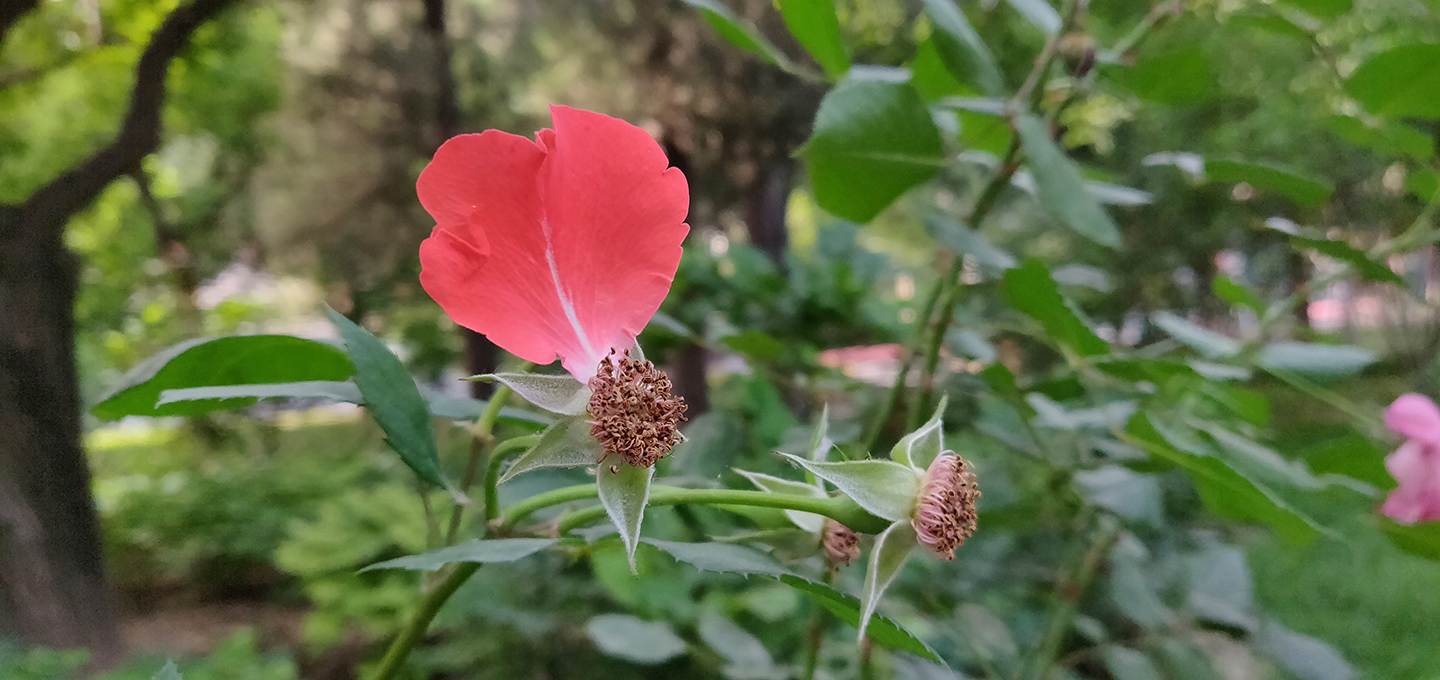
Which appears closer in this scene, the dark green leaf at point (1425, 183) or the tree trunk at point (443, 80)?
the dark green leaf at point (1425, 183)

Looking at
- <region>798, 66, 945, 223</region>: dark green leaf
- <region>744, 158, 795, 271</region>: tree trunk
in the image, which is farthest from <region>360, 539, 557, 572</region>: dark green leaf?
<region>744, 158, 795, 271</region>: tree trunk

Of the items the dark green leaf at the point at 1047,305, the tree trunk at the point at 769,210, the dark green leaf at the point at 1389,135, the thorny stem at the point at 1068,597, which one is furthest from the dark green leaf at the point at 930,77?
the tree trunk at the point at 769,210

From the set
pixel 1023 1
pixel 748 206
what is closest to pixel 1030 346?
pixel 748 206

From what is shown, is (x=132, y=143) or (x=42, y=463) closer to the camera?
(x=42, y=463)

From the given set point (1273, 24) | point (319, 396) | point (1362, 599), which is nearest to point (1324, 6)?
point (1273, 24)

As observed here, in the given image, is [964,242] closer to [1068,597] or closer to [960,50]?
[960,50]

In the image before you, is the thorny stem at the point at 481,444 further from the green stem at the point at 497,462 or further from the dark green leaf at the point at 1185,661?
the dark green leaf at the point at 1185,661
